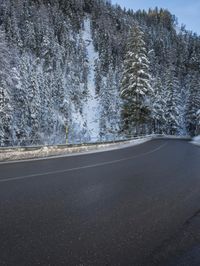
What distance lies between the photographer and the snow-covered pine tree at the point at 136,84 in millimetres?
33625

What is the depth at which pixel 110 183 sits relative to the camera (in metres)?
8.17

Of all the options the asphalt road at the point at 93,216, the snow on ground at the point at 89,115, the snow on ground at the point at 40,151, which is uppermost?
the snow on ground at the point at 89,115

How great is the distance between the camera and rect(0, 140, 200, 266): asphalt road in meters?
3.83

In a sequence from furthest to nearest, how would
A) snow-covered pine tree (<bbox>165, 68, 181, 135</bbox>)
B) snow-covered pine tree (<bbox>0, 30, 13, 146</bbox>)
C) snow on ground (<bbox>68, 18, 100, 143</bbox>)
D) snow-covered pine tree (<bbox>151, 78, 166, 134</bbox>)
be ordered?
snow on ground (<bbox>68, 18, 100, 143</bbox>)
snow-covered pine tree (<bbox>165, 68, 181, 135</bbox>)
snow-covered pine tree (<bbox>151, 78, 166, 134</bbox>)
snow-covered pine tree (<bbox>0, 30, 13, 146</bbox>)

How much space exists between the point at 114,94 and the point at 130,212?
7197 cm

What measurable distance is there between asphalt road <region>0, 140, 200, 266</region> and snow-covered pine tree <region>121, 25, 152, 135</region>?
980 inches

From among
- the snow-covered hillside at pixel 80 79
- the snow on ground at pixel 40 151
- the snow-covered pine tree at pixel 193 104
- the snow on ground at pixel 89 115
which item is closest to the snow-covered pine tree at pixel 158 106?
the snow-covered hillside at pixel 80 79

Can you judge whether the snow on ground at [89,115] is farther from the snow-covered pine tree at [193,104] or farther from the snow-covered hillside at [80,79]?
the snow-covered pine tree at [193,104]

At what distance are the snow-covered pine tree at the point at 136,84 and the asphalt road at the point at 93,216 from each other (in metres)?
24.9

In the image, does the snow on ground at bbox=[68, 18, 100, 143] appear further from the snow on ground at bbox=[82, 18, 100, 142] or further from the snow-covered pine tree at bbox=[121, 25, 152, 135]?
the snow-covered pine tree at bbox=[121, 25, 152, 135]

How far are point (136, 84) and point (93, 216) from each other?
1153 inches

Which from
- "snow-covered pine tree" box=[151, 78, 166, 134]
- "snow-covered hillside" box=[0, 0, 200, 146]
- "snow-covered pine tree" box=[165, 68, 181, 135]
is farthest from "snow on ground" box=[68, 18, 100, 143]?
"snow-covered pine tree" box=[165, 68, 181, 135]

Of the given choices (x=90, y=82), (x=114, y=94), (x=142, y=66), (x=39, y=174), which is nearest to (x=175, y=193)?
(x=39, y=174)

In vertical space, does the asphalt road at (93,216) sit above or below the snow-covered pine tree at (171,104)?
below
